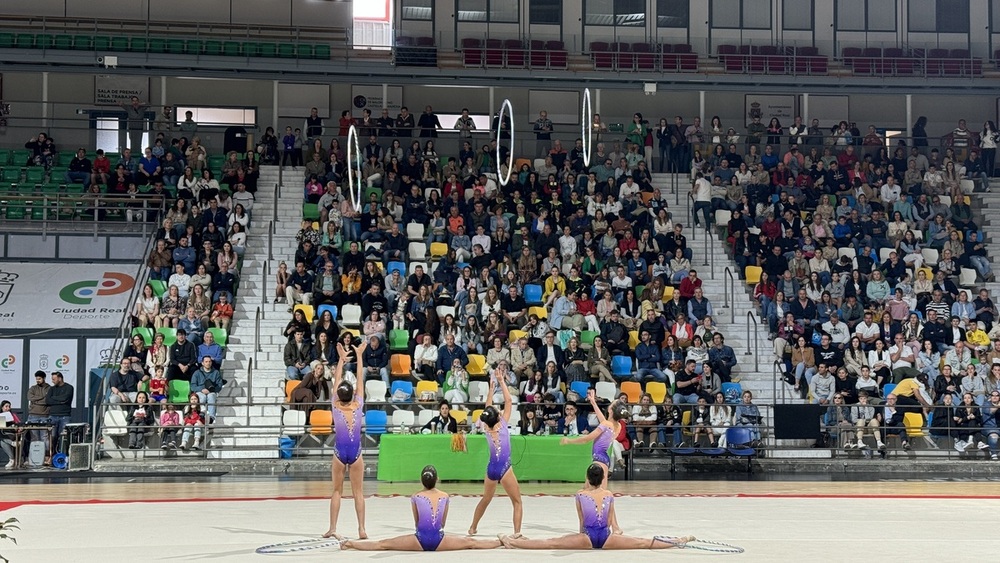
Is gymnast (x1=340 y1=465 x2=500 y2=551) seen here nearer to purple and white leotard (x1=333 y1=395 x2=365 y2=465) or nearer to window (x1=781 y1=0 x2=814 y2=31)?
purple and white leotard (x1=333 y1=395 x2=365 y2=465)

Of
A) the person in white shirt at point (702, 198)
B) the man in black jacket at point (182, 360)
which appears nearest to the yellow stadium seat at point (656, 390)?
the person in white shirt at point (702, 198)

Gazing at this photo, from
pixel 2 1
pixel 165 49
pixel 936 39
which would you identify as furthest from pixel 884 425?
pixel 2 1

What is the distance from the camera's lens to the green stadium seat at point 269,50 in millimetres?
36219

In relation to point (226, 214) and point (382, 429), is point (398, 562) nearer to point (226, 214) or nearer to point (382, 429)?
point (382, 429)

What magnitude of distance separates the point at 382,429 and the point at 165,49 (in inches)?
649

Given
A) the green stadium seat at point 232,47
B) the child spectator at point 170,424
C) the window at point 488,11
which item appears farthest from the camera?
the window at point 488,11

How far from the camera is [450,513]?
17234mm

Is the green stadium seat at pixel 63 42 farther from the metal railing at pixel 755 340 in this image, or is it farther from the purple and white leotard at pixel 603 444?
the purple and white leotard at pixel 603 444

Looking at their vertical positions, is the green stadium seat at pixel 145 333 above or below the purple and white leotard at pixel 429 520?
above

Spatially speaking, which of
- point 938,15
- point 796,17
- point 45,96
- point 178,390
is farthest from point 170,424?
point 938,15

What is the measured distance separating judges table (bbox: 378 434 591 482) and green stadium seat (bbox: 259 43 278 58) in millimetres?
17374

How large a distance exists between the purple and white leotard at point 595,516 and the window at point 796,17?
2973 cm

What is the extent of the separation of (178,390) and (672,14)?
70.4ft

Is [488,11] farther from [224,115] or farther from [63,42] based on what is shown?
[63,42]
